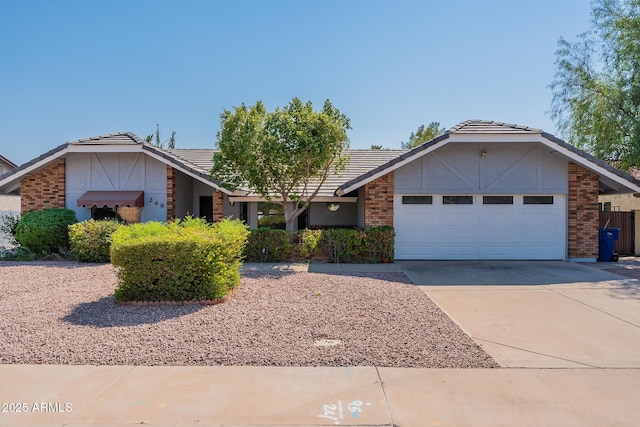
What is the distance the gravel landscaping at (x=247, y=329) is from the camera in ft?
16.0

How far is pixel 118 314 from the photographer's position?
21.3ft

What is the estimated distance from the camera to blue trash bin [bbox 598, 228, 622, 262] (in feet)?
43.6

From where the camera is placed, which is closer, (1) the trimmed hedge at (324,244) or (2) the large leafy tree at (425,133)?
(1) the trimmed hedge at (324,244)

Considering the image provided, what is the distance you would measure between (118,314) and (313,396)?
4122 millimetres

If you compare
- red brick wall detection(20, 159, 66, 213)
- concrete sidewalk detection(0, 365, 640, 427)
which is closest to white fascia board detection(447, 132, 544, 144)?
concrete sidewalk detection(0, 365, 640, 427)

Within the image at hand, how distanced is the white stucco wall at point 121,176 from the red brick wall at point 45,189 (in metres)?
0.29

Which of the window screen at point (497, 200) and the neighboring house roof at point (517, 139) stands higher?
the neighboring house roof at point (517, 139)

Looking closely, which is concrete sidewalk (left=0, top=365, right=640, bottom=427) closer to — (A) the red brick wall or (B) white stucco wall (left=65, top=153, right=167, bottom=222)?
(B) white stucco wall (left=65, top=153, right=167, bottom=222)

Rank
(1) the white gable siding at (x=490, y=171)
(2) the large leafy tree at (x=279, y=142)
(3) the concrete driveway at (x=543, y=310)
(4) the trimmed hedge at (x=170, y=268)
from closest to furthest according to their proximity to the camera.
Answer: (3) the concrete driveway at (x=543, y=310) → (4) the trimmed hedge at (x=170, y=268) → (2) the large leafy tree at (x=279, y=142) → (1) the white gable siding at (x=490, y=171)

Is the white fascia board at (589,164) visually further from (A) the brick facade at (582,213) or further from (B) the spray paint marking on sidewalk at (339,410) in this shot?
(B) the spray paint marking on sidewalk at (339,410)

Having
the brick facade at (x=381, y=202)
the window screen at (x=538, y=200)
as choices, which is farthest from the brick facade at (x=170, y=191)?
the window screen at (x=538, y=200)

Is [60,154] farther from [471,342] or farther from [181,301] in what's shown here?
[471,342]

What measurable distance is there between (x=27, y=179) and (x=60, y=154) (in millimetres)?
2008

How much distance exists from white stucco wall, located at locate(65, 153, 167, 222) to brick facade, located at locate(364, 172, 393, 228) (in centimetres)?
752
